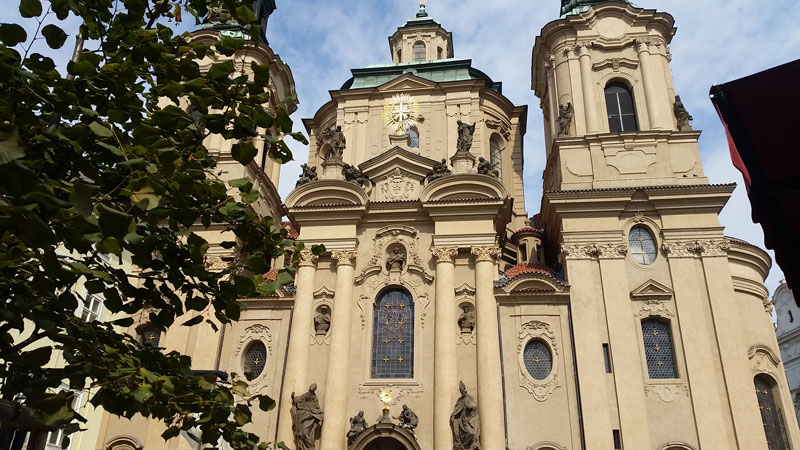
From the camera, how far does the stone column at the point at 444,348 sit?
17.7m

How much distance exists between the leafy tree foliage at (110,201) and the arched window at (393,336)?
13215mm

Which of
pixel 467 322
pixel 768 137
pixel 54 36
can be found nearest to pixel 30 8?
pixel 54 36

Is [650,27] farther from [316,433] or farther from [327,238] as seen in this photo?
[316,433]

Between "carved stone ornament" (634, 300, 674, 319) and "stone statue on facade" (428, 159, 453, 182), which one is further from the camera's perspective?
"stone statue on facade" (428, 159, 453, 182)

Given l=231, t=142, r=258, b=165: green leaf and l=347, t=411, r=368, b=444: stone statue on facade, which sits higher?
l=231, t=142, r=258, b=165: green leaf

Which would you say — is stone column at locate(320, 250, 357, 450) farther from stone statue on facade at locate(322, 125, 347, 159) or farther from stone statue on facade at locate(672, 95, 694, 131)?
stone statue on facade at locate(672, 95, 694, 131)

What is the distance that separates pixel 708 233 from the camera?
64.3ft

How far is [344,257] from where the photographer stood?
20703 millimetres

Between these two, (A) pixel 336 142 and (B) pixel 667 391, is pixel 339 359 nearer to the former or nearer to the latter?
(A) pixel 336 142

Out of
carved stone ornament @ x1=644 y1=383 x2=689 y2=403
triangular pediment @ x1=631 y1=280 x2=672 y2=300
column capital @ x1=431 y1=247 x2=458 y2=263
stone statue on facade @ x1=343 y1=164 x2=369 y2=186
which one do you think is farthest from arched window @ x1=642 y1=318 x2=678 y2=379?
stone statue on facade @ x1=343 y1=164 x2=369 y2=186

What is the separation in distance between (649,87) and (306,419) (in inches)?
648

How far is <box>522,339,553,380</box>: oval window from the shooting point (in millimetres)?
18859

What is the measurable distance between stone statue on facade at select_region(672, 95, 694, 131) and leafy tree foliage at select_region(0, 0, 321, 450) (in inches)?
758

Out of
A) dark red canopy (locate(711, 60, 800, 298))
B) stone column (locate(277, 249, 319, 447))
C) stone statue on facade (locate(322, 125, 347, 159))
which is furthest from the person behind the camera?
stone statue on facade (locate(322, 125, 347, 159))
